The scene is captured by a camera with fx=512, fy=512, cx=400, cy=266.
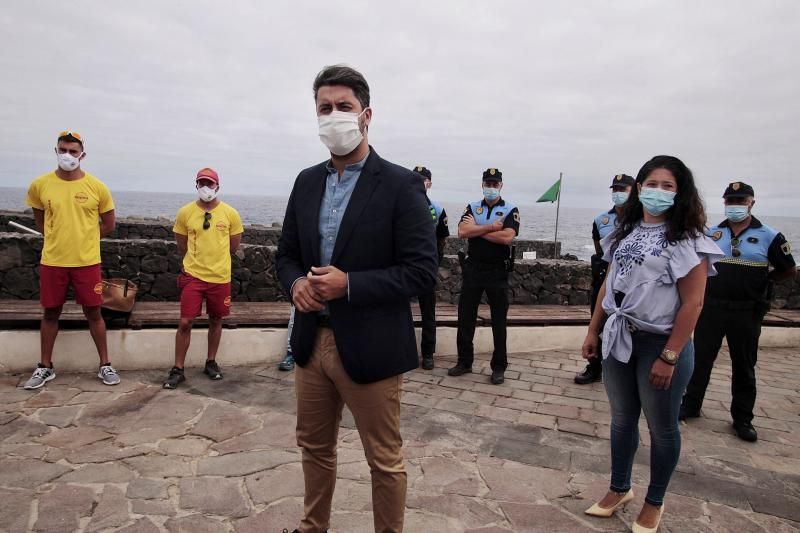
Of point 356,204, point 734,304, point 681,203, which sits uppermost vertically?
point 681,203

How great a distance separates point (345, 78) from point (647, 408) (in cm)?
236

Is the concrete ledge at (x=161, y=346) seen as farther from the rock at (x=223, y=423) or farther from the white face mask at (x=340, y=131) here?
the white face mask at (x=340, y=131)

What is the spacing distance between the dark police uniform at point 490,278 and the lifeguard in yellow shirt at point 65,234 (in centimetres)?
377

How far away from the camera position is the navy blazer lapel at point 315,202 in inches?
91.5

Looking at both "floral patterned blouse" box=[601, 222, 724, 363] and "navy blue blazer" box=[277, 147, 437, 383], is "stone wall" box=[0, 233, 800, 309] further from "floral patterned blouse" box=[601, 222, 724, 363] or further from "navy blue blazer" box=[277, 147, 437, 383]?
"navy blue blazer" box=[277, 147, 437, 383]

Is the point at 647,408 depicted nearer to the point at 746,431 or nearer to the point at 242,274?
the point at 746,431

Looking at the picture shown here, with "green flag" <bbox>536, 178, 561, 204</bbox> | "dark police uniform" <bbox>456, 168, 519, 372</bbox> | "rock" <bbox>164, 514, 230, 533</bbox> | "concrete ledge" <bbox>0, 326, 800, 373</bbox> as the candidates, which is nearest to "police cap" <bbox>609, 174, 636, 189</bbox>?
"dark police uniform" <bbox>456, 168, 519, 372</bbox>

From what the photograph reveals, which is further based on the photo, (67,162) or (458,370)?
(458,370)

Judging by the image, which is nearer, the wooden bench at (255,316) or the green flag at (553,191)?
the wooden bench at (255,316)

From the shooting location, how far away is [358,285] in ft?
6.86

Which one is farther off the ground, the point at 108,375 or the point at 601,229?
the point at 601,229

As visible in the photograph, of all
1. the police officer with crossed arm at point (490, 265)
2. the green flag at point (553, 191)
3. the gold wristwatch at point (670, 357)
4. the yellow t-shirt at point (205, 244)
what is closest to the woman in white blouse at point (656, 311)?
the gold wristwatch at point (670, 357)

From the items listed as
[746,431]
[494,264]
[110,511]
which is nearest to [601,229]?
[494,264]

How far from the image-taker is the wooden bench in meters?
5.31
